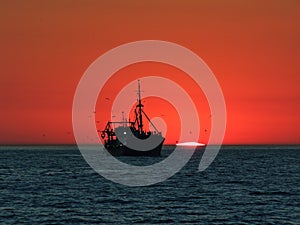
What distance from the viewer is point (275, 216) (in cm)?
6431

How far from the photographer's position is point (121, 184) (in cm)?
10119

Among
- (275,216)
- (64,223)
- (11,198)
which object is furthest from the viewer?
(11,198)

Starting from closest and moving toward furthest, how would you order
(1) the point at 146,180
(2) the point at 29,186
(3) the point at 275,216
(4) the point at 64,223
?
(4) the point at 64,223 → (3) the point at 275,216 → (2) the point at 29,186 → (1) the point at 146,180

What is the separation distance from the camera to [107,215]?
64.7m

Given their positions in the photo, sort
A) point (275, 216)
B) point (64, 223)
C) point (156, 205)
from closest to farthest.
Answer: point (64, 223)
point (275, 216)
point (156, 205)

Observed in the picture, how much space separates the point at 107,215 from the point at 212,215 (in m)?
10.1

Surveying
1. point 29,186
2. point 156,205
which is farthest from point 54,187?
point 156,205

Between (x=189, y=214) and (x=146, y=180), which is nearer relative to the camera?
(x=189, y=214)

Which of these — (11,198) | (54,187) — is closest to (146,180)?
(54,187)

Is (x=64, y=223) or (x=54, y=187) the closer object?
(x=64, y=223)

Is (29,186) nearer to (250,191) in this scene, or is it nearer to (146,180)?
(146,180)

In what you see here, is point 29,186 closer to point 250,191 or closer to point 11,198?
point 11,198

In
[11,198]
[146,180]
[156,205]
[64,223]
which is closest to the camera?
[64,223]

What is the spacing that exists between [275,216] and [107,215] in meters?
16.0
